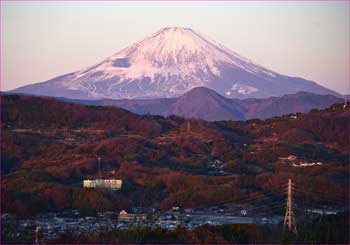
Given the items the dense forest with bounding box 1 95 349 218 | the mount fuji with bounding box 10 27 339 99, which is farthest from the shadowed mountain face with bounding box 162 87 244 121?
the dense forest with bounding box 1 95 349 218

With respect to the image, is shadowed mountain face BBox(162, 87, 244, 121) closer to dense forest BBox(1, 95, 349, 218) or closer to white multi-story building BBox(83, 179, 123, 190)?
dense forest BBox(1, 95, 349, 218)

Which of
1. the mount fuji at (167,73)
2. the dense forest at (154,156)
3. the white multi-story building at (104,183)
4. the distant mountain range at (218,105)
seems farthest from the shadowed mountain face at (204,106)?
the white multi-story building at (104,183)

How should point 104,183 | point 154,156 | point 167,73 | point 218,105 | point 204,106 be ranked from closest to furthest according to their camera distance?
point 104,183 < point 154,156 < point 218,105 < point 204,106 < point 167,73

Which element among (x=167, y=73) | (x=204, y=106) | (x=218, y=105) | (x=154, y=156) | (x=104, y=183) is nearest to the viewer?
(x=104, y=183)

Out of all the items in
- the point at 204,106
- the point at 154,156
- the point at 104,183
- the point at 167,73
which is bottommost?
the point at 104,183

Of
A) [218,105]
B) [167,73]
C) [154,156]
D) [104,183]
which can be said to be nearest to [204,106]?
[218,105]

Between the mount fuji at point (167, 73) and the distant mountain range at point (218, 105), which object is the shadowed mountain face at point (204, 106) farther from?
the mount fuji at point (167, 73)

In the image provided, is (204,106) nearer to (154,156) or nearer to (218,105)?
(218,105)

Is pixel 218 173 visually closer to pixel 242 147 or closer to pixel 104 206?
pixel 242 147
